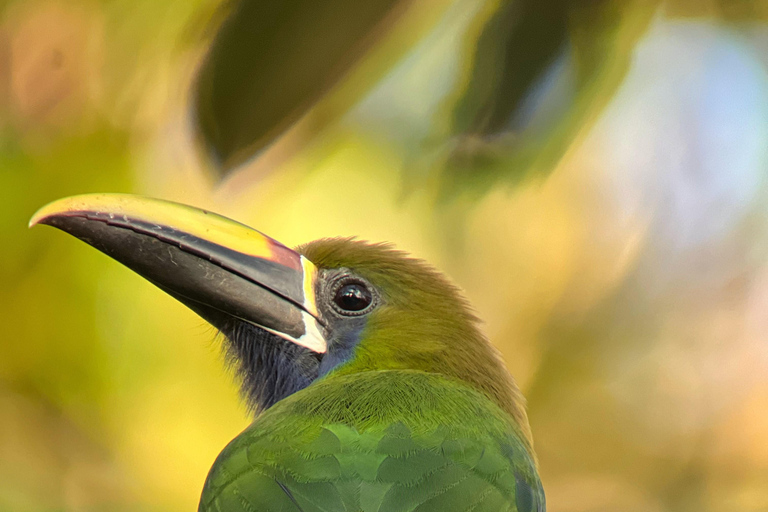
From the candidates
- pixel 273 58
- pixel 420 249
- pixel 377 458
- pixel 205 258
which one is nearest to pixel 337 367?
pixel 205 258

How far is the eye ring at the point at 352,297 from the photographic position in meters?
3.00

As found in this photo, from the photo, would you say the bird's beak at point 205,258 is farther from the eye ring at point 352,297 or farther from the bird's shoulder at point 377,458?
the bird's shoulder at point 377,458

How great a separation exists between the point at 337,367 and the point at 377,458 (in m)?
0.81

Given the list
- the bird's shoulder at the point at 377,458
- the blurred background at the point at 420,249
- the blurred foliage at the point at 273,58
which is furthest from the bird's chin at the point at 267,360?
the blurred background at the point at 420,249

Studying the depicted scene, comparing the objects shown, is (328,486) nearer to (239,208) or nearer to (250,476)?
(250,476)

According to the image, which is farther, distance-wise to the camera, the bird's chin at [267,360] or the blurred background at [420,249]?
the blurred background at [420,249]

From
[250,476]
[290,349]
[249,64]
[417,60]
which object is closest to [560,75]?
[417,60]

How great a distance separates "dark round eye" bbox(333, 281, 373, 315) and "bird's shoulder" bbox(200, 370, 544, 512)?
537 mm

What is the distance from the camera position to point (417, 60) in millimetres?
5547

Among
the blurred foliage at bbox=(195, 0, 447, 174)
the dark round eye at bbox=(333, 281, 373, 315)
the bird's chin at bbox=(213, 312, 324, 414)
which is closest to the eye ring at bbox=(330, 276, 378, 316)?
the dark round eye at bbox=(333, 281, 373, 315)

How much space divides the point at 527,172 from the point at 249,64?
2.18m

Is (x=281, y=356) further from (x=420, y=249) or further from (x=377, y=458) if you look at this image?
(x=420, y=249)

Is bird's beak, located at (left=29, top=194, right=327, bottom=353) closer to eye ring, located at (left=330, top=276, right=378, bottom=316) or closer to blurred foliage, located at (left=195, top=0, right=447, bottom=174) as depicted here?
eye ring, located at (left=330, top=276, right=378, bottom=316)

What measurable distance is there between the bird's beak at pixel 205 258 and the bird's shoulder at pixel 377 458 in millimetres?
485
